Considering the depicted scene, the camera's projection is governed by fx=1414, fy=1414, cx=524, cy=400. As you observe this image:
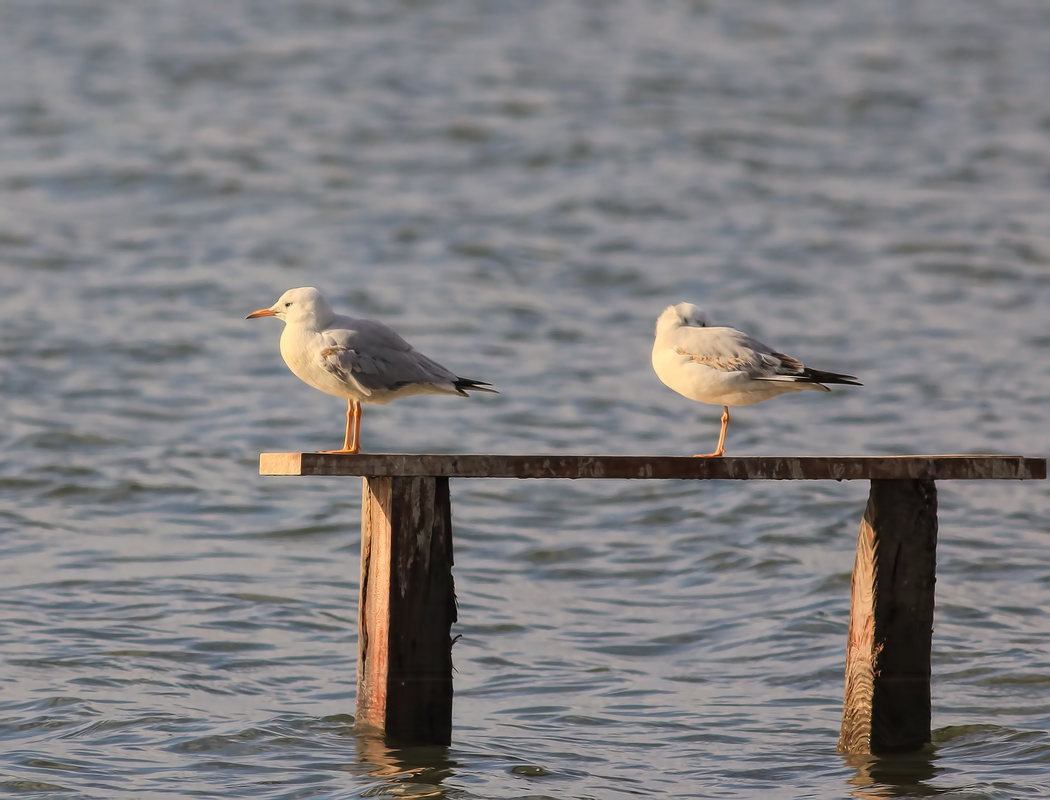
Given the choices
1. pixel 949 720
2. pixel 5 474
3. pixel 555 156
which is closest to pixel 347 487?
pixel 5 474

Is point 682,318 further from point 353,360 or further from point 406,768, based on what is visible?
point 406,768

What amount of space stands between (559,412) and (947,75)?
14.9 meters

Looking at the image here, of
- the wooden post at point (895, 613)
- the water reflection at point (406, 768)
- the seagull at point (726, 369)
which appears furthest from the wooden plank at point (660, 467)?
the water reflection at point (406, 768)

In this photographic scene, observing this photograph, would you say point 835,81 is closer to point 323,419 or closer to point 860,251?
point 860,251

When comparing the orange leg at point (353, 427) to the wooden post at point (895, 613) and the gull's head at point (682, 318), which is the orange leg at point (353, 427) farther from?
the wooden post at point (895, 613)

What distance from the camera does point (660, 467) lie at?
18.1ft

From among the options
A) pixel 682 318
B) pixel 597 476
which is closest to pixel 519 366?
pixel 682 318

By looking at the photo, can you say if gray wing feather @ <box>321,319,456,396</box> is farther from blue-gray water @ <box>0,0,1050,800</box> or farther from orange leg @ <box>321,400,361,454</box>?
blue-gray water @ <box>0,0,1050,800</box>

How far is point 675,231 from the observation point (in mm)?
20438

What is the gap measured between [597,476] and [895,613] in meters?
1.53

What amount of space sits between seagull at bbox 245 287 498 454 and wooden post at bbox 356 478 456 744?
34 centimetres

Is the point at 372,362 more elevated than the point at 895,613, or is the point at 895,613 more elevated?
the point at 372,362

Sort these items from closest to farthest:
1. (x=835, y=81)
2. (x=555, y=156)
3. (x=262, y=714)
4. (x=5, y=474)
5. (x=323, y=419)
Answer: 1. (x=262, y=714)
2. (x=5, y=474)
3. (x=323, y=419)
4. (x=555, y=156)
5. (x=835, y=81)

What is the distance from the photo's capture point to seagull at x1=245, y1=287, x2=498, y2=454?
5.80m
